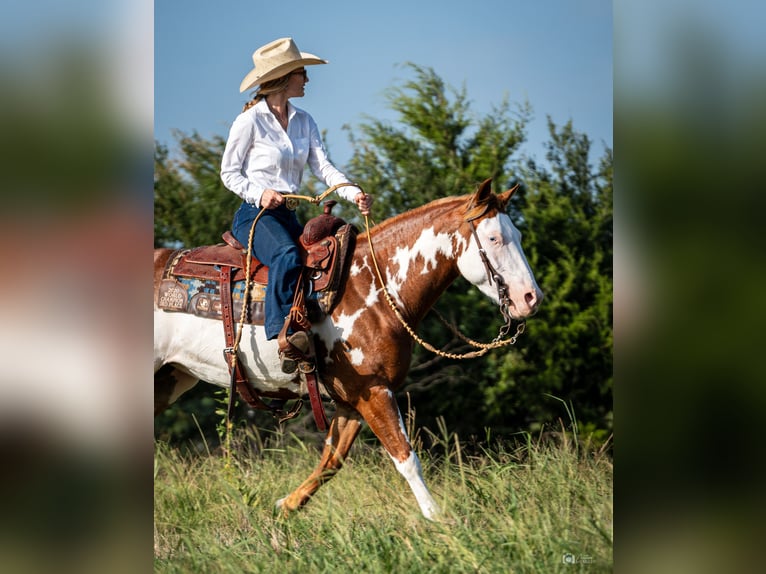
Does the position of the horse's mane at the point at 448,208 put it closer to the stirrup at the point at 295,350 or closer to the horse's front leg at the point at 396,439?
the stirrup at the point at 295,350

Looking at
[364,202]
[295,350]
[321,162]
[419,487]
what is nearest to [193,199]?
[321,162]

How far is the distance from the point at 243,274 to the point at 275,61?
112 cm

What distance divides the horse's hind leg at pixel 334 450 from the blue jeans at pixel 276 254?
2.18ft

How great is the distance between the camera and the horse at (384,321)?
4246 mm

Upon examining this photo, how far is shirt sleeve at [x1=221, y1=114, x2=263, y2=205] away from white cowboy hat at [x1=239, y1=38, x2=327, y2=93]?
0.18 meters

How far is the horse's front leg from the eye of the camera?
4.16 m

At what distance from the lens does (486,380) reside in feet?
22.8

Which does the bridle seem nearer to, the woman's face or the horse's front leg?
the horse's front leg

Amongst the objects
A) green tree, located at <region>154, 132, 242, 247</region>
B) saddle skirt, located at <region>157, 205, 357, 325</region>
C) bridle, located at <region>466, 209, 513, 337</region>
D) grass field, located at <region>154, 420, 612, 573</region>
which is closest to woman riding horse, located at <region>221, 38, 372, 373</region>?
saddle skirt, located at <region>157, 205, 357, 325</region>

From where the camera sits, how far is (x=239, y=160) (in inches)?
177

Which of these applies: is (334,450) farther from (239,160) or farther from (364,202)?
(239,160)
